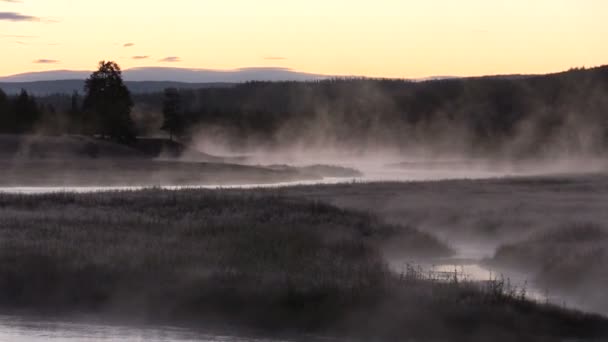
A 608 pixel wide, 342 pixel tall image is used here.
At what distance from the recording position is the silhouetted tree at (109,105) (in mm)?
106250

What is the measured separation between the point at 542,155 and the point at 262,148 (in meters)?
42.7

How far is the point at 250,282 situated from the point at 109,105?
85.5 m

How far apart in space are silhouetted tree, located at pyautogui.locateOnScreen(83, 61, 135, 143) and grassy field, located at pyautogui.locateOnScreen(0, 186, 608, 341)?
74.6 meters

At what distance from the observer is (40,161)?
3147 inches

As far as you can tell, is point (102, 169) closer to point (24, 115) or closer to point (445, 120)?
point (24, 115)

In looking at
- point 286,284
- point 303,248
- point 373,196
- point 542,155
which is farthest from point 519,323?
point 542,155

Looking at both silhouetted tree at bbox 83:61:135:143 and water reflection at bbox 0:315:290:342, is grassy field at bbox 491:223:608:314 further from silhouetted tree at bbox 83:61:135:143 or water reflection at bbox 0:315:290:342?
silhouetted tree at bbox 83:61:135:143

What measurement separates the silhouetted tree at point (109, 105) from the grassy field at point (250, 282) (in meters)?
74.6

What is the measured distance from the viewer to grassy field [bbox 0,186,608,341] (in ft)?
69.6

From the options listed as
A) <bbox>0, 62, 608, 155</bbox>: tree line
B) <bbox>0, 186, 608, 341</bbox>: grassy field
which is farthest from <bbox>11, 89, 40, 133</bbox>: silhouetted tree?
<bbox>0, 186, 608, 341</bbox>: grassy field

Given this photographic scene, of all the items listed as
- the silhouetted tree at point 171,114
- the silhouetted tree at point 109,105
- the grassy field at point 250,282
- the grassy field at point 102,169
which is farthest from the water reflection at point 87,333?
the silhouetted tree at point 171,114

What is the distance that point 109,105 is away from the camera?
4200 inches

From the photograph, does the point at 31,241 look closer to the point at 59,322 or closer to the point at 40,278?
the point at 40,278

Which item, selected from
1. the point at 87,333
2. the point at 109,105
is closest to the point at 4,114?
the point at 109,105
